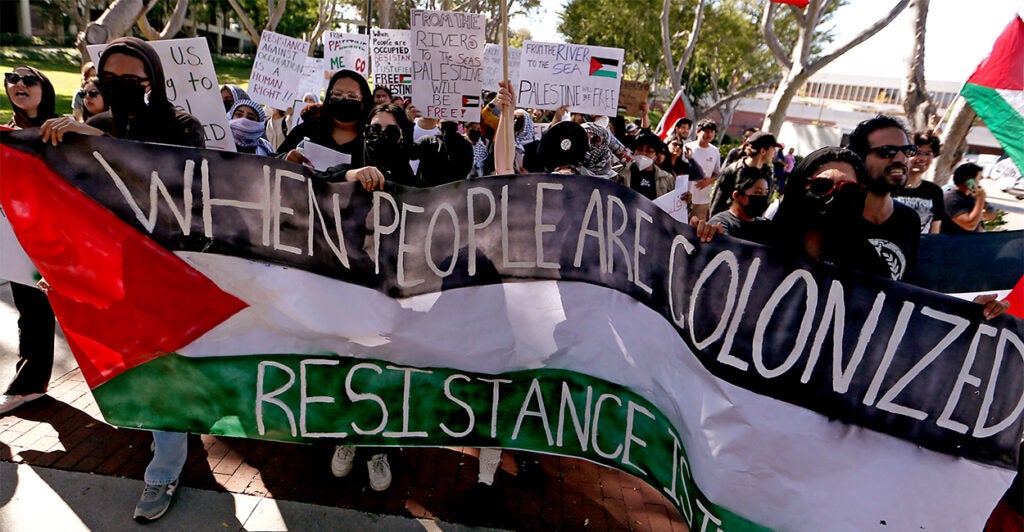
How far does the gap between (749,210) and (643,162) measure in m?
3.12

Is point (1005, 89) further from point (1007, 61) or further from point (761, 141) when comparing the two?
point (761, 141)

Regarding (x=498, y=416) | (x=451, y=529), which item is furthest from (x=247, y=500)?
(x=498, y=416)

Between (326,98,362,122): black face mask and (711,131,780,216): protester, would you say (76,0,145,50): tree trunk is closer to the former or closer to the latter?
(326,98,362,122): black face mask

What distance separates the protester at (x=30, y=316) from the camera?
3287 mm

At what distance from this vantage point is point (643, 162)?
5.89m

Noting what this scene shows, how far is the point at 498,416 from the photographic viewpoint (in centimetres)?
255

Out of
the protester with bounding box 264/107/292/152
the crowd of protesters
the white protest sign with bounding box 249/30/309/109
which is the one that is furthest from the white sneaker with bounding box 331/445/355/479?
the protester with bounding box 264/107/292/152

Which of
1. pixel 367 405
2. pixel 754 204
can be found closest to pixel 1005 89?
pixel 754 204

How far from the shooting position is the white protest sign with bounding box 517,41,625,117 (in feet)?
19.9

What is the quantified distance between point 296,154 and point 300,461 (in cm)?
154

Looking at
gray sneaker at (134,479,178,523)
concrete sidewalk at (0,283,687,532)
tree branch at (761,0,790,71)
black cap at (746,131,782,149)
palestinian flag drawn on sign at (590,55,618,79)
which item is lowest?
concrete sidewalk at (0,283,687,532)

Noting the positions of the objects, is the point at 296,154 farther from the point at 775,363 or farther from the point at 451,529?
the point at 775,363

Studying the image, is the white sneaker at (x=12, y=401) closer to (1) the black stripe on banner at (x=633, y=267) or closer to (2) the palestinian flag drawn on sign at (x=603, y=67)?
(1) the black stripe on banner at (x=633, y=267)

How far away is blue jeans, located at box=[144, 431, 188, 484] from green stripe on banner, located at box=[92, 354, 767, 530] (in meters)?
0.27
